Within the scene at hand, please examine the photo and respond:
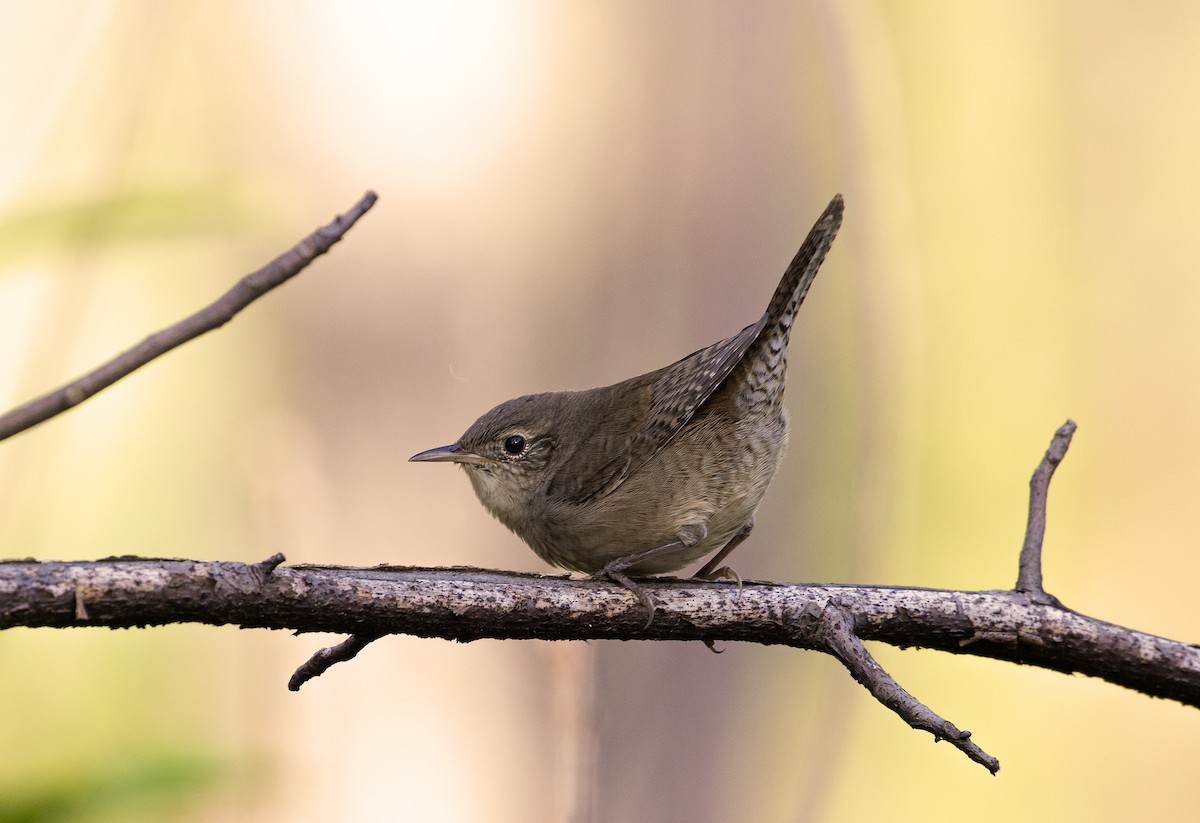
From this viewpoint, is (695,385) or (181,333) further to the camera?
(695,385)

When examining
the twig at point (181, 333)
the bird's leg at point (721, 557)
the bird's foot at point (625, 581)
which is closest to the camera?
the twig at point (181, 333)

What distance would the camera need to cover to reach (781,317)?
2.10m

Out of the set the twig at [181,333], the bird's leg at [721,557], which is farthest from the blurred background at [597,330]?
the twig at [181,333]

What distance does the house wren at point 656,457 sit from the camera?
211 cm

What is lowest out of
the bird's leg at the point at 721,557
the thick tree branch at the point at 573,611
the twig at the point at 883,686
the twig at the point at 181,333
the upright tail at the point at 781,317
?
the twig at the point at 883,686

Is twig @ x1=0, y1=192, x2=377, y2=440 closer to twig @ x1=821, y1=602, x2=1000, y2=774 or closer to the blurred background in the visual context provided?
twig @ x1=821, y1=602, x2=1000, y2=774

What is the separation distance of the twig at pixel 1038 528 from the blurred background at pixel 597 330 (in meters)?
1.54

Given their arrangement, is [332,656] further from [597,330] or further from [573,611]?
[597,330]

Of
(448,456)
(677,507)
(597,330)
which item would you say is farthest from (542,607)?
(597,330)

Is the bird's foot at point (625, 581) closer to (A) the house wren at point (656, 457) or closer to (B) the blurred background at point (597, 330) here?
(A) the house wren at point (656, 457)

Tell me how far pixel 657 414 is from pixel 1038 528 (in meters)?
0.86

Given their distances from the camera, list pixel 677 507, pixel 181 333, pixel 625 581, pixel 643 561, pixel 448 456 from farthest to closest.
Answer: pixel 448 456 < pixel 677 507 < pixel 643 561 < pixel 625 581 < pixel 181 333

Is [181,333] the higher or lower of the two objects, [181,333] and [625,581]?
the higher

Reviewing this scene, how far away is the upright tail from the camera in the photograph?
6.51 ft
